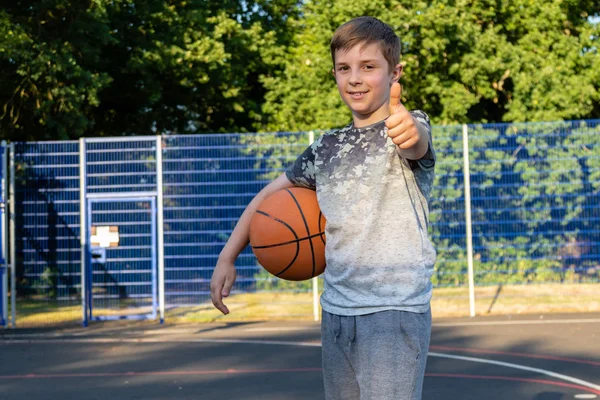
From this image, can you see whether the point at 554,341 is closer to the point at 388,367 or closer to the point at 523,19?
the point at 388,367

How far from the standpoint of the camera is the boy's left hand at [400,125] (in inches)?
121

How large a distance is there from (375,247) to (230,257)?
0.71m

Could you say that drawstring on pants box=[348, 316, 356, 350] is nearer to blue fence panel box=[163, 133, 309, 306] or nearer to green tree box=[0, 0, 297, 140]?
blue fence panel box=[163, 133, 309, 306]

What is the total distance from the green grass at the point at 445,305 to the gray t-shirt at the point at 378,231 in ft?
37.5

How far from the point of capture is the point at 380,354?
133 inches

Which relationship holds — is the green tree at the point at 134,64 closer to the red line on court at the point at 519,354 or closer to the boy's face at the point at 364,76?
the red line on court at the point at 519,354

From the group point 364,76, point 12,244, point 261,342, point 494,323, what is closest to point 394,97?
point 364,76

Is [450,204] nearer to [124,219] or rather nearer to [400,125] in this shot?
[124,219]

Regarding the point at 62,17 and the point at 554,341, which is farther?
the point at 62,17

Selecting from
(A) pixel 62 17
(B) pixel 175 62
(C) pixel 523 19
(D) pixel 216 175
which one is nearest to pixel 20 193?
(D) pixel 216 175

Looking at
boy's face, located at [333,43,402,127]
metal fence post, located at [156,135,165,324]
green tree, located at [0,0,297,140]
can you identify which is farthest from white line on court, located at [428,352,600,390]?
green tree, located at [0,0,297,140]

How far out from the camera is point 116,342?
12.4 metres

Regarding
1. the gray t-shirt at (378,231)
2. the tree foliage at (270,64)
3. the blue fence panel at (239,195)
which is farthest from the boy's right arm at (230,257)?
the tree foliage at (270,64)

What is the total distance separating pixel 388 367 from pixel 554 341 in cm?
836
